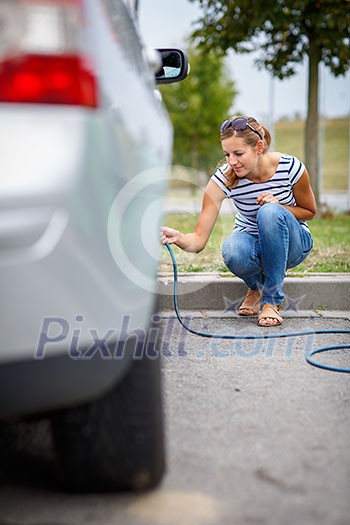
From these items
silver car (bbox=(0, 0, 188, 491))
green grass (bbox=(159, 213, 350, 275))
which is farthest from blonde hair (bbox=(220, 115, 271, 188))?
silver car (bbox=(0, 0, 188, 491))

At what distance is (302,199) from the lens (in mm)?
4027

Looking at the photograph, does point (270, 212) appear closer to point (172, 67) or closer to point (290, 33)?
point (172, 67)

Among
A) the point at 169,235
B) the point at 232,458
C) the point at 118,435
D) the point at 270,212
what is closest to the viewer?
the point at 118,435

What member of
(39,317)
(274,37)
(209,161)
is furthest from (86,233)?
(209,161)

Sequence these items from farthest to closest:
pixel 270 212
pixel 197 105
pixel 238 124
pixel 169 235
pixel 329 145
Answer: pixel 329 145 < pixel 197 105 < pixel 270 212 < pixel 238 124 < pixel 169 235

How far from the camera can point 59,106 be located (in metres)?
1.34

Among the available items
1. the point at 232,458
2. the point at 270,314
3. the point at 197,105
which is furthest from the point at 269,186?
the point at 197,105

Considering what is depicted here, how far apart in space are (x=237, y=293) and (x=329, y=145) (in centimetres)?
6979

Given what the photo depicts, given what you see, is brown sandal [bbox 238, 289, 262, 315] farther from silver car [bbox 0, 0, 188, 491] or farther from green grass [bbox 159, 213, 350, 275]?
silver car [bbox 0, 0, 188, 491]

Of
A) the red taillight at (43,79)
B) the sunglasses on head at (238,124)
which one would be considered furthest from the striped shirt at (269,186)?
the red taillight at (43,79)

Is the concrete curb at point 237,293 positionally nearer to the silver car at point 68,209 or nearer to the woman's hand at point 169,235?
the woman's hand at point 169,235

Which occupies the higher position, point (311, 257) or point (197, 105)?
point (311, 257)

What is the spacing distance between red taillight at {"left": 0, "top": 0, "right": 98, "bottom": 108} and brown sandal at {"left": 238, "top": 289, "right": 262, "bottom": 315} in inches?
118

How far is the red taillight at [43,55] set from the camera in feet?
4.33
